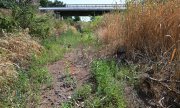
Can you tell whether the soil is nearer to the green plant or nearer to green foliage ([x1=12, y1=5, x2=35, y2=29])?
the green plant

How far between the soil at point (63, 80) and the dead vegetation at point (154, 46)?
2.05 feet

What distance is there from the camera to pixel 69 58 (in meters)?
7.51

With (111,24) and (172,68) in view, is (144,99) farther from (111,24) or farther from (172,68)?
(111,24)

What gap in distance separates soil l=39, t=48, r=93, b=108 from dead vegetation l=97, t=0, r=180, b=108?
2.05 ft

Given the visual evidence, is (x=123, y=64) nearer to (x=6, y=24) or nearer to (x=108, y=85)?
(x=108, y=85)

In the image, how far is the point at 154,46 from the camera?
5.98 metres

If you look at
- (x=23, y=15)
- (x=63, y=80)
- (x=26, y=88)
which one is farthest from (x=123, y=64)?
(x=23, y=15)

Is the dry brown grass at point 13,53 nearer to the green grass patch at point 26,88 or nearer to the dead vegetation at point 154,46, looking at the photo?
the green grass patch at point 26,88

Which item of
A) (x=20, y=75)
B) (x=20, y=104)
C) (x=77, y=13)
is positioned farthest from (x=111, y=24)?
(x=77, y=13)

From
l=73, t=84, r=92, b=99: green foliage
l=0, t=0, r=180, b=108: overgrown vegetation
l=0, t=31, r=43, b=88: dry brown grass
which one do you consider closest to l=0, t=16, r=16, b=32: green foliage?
Result: l=0, t=31, r=43, b=88: dry brown grass

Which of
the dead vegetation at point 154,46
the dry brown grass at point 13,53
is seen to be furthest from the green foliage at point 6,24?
the dead vegetation at point 154,46

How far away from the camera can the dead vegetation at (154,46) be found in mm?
5176

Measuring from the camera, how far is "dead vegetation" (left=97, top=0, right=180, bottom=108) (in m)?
5.18

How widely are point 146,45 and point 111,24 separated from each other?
1569mm
